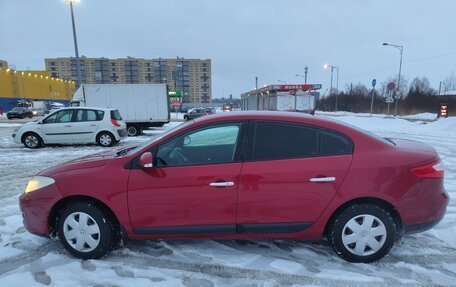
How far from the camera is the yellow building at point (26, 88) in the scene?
178ft

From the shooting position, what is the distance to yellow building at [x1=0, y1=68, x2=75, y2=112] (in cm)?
5428

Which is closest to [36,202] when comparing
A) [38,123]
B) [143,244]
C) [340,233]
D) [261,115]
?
[143,244]

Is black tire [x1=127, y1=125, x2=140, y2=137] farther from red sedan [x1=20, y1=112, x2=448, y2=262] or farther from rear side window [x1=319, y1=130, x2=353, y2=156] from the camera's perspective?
rear side window [x1=319, y1=130, x2=353, y2=156]

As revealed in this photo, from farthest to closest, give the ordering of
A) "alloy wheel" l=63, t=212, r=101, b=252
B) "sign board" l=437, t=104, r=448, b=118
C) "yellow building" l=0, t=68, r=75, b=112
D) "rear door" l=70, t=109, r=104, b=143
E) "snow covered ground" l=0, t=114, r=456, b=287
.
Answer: "yellow building" l=0, t=68, r=75, b=112 → "sign board" l=437, t=104, r=448, b=118 → "rear door" l=70, t=109, r=104, b=143 → "alloy wheel" l=63, t=212, r=101, b=252 → "snow covered ground" l=0, t=114, r=456, b=287

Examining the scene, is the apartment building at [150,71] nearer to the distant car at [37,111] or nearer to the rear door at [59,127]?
the distant car at [37,111]

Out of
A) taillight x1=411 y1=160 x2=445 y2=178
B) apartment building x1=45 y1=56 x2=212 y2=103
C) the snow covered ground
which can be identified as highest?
apartment building x1=45 y1=56 x2=212 y2=103

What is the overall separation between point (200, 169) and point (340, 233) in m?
1.65

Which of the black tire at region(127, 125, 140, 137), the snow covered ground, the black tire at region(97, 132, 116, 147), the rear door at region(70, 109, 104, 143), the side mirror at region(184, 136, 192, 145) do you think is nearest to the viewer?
the snow covered ground

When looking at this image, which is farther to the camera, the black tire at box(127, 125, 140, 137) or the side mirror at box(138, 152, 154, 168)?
the black tire at box(127, 125, 140, 137)

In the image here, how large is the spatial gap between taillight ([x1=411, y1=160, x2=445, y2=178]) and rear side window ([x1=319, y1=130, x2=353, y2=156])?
28.0 inches

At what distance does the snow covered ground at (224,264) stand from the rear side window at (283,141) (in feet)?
3.93

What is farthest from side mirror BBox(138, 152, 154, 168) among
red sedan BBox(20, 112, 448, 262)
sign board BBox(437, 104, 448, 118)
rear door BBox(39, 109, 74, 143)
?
sign board BBox(437, 104, 448, 118)

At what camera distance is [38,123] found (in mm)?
11797

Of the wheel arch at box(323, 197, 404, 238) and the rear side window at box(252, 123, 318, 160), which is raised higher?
the rear side window at box(252, 123, 318, 160)
